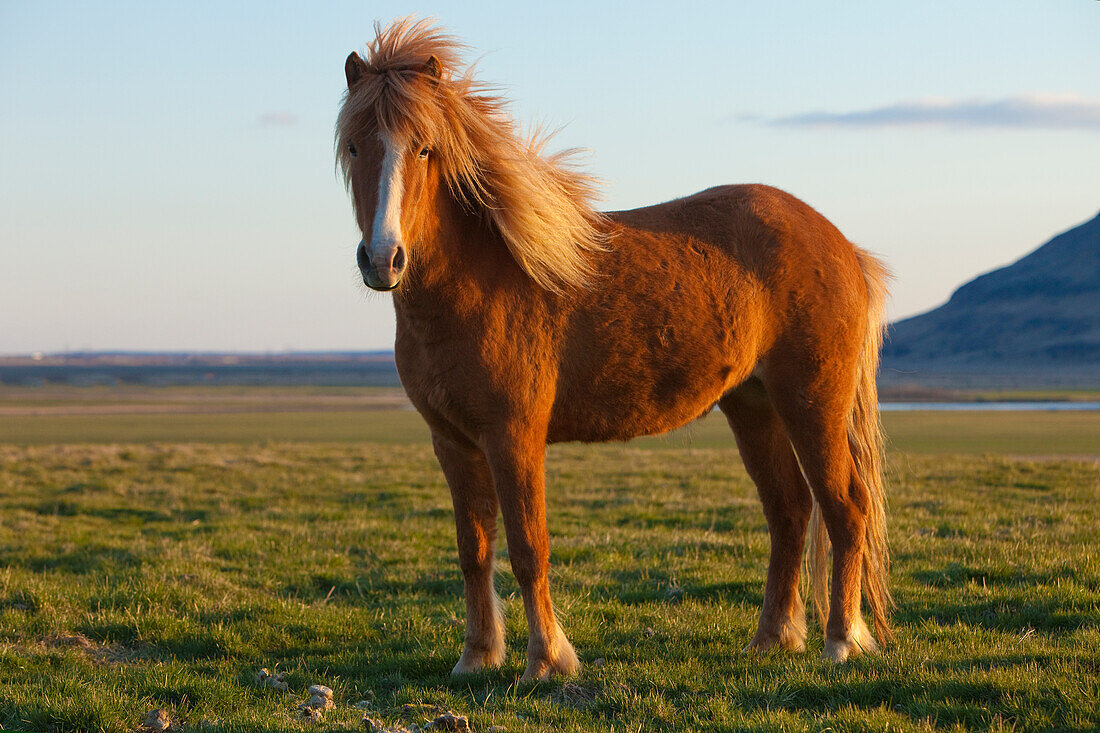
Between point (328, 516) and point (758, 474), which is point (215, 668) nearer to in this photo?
point (758, 474)

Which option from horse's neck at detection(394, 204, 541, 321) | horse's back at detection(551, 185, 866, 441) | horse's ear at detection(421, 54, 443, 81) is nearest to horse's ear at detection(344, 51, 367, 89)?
horse's ear at detection(421, 54, 443, 81)

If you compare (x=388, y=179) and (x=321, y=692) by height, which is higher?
(x=388, y=179)

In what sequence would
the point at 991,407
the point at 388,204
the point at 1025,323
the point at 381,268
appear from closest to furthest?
the point at 381,268 → the point at 388,204 → the point at 991,407 → the point at 1025,323

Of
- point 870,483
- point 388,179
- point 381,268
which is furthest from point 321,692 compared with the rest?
point 870,483

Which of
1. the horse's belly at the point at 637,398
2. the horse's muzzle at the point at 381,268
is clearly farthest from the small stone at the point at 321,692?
the horse's muzzle at the point at 381,268

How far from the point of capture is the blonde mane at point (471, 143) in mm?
4383

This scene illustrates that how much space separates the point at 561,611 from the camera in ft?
20.2

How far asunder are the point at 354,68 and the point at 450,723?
10.7 ft

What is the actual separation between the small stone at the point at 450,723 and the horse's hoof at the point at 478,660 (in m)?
1.07

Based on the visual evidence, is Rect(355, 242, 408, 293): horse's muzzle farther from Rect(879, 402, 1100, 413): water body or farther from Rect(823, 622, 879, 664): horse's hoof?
Rect(879, 402, 1100, 413): water body

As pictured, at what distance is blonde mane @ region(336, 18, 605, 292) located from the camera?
438cm

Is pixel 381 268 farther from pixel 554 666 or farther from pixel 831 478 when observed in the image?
pixel 831 478

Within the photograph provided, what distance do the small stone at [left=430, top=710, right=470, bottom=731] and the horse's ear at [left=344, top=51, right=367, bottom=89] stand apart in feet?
10.3

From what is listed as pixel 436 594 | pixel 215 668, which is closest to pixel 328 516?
pixel 436 594
